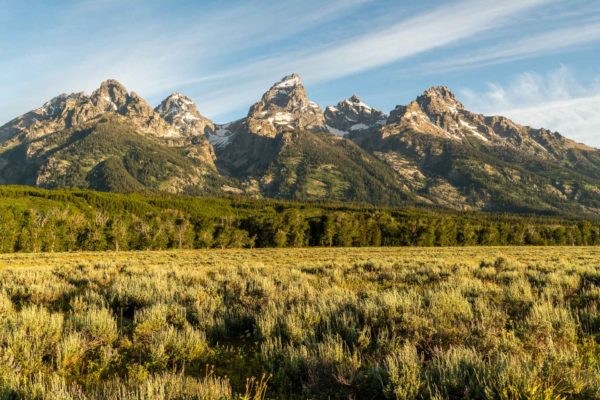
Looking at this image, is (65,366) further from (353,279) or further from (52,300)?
(353,279)

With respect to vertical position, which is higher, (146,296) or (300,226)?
(146,296)

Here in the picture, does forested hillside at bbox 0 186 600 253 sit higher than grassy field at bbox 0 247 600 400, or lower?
lower

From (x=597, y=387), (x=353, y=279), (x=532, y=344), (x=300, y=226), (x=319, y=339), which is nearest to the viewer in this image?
(x=597, y=387)

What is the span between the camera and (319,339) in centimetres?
705

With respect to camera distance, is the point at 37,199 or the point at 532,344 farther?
the point at 37,199

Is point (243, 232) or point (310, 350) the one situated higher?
point (310, 350)

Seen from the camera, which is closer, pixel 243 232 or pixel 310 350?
pixel 310 350

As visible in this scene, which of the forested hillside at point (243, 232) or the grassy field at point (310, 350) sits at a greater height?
the grassy field at point (310, 350)

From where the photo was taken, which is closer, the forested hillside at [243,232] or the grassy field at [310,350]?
the grassy field at [310,350]

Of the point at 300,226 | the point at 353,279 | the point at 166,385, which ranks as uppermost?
the point at 166,385

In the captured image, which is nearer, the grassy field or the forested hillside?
the grassy field

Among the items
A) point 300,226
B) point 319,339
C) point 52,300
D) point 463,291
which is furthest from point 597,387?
point 300,226

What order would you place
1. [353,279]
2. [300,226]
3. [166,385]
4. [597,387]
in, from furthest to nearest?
[300,226] → [353,279] → [166,385] → [597,387]

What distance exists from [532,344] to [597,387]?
5.46 feet
